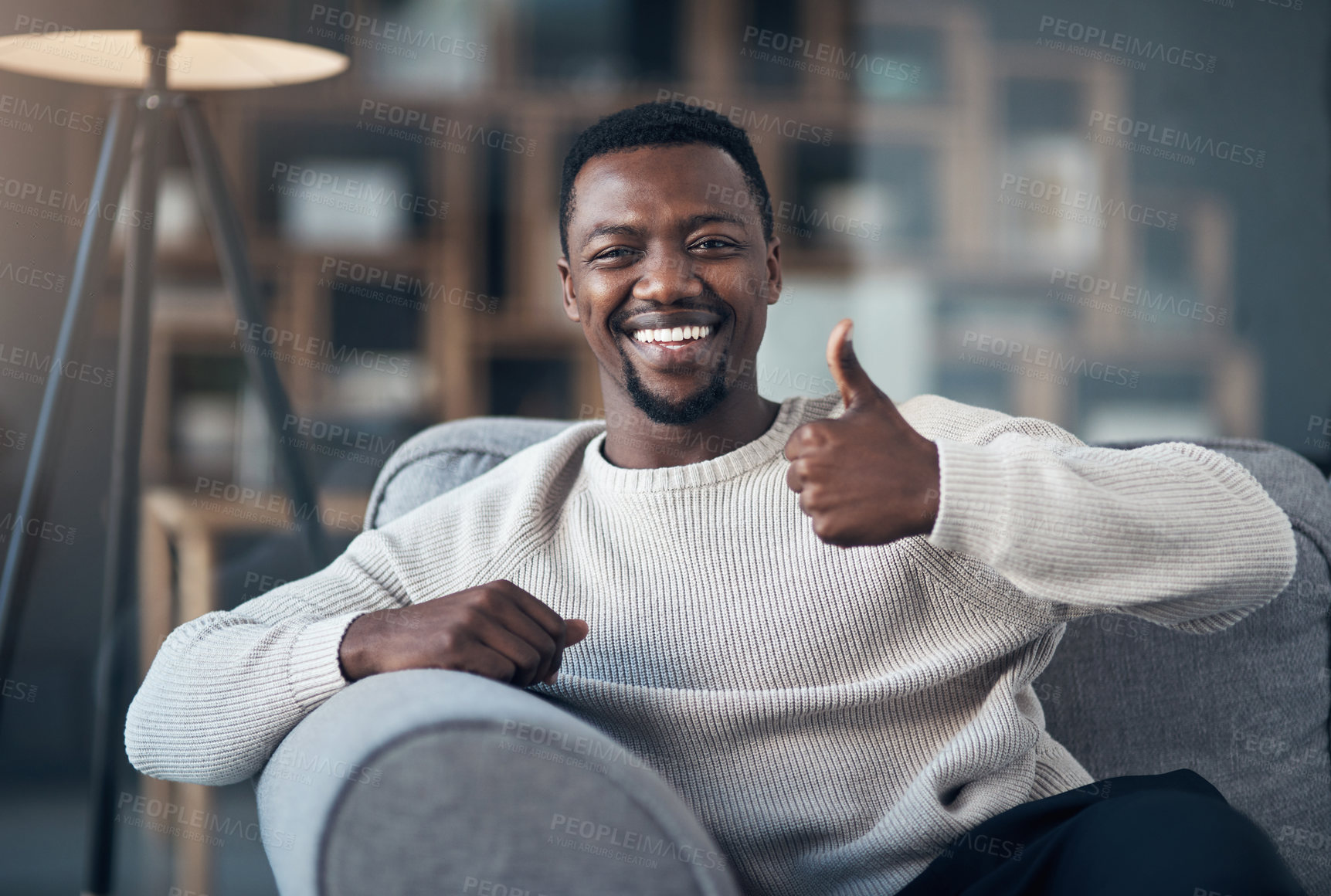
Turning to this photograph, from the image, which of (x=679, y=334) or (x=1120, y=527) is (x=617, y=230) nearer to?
(x=679, y=334)

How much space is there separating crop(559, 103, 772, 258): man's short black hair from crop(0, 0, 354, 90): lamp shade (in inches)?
18.1

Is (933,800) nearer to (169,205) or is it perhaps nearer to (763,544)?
(763,544)

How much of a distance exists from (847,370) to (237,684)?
0.60 meters

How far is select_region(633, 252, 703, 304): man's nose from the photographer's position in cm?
126

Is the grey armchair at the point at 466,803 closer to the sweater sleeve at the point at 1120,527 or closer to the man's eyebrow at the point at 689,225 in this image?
the sweater sleeve at the point at 1120,527

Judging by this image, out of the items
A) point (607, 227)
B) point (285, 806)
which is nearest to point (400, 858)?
point (285, 806)

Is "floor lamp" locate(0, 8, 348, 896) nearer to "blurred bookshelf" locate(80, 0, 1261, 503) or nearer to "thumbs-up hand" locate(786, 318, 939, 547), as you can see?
"thumbs-up hand" locate(786, 318, 939, 547)

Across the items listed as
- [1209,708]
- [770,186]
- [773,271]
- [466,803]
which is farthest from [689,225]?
[770,186]

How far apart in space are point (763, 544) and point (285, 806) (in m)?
0.53

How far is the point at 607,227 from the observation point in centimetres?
129

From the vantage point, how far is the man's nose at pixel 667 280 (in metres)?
1.26

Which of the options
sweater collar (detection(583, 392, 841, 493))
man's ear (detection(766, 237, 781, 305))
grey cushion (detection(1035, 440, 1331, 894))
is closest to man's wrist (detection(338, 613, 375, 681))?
sweater collar (detection(583, 392, 841, 493))

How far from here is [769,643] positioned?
119cm

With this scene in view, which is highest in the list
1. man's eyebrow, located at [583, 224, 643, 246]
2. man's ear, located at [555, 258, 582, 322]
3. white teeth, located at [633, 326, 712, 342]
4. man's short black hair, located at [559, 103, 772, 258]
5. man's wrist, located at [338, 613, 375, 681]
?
man's short black hair, located at [559, 103, 772, 258]
